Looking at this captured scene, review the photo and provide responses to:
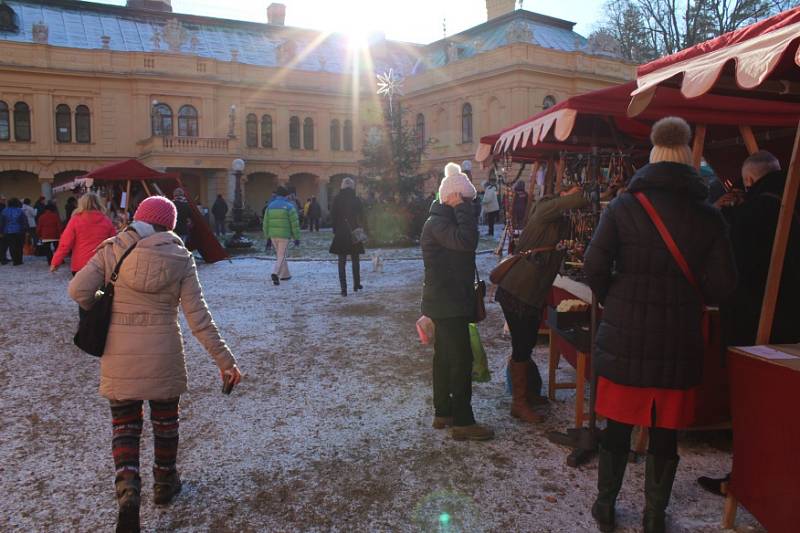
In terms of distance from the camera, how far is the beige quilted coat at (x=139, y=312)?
10.4 feet

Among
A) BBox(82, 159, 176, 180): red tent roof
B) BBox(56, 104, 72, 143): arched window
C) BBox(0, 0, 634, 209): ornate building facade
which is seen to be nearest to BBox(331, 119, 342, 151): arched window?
BBox(0, 0, 634, 209): ornate building facade

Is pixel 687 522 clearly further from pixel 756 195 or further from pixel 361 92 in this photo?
pixel 361 92

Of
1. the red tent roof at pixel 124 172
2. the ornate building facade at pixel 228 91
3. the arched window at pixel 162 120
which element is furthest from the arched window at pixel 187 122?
the red tent roof at pixel 124 172

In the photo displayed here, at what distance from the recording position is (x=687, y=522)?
3.23 m

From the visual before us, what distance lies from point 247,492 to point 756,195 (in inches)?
137

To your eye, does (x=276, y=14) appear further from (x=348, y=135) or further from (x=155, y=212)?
(x=155, y=212)

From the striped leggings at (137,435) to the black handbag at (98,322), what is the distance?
0.32 meters

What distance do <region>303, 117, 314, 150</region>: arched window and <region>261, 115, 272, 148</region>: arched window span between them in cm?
227

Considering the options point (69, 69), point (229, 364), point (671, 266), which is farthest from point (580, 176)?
point (69, 69)

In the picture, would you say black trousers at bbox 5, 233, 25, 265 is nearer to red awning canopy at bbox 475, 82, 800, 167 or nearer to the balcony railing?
red awning canopy at bbox 475, 82, 800, 167

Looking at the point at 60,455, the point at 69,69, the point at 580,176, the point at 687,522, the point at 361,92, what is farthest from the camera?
the point at 361,92

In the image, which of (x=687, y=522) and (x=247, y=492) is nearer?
(x=687, y=522)

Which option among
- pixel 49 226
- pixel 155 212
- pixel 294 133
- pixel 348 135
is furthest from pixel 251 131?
pixel 155 212

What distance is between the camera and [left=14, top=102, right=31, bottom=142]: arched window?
111 ft
